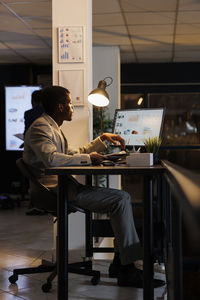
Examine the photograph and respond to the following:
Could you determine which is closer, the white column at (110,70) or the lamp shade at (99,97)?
the lamp shade at (99,97)

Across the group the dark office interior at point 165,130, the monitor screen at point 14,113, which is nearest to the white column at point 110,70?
the dark office interior at point 165,130

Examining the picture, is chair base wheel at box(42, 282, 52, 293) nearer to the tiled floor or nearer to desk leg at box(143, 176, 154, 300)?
the tiled floor

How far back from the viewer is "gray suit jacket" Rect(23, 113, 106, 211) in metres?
2.66

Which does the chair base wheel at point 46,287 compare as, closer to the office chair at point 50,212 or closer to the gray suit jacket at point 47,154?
the office chair at point 50,212

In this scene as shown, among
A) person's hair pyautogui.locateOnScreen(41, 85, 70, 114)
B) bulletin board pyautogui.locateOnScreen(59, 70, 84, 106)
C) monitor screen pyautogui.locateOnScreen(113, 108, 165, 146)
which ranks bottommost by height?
monitor screen pyautogui.locateOnScreen(113, 108, 165, 146)

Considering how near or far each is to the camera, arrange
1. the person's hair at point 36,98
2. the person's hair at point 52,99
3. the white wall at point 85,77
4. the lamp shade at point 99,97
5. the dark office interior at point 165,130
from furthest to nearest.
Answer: the person's hair at point 36,98 < the white wall at point 85,77 < the lamp shade at point 99,97 < the person's hair at point 52,99 < the dark office interior at point 165,130

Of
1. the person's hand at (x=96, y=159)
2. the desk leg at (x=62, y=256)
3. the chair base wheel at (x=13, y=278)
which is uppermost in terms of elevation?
the person's hand at (x=96, y=159)

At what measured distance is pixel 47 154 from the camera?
2.69 meters

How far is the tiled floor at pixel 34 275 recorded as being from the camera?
278 centimetres

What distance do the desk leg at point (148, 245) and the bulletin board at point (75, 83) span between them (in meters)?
1.73

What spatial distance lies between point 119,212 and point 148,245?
360 millimetres

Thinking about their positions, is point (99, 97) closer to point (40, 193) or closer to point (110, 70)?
point (40, 193)

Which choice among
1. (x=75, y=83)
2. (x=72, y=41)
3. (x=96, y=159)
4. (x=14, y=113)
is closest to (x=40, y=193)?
(x=96, y=159)

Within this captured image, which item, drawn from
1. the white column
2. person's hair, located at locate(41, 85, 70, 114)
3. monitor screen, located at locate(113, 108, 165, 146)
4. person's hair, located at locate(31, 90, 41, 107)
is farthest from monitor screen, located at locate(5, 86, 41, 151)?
person's hair, located at locate(41, 85, 70, 114)
